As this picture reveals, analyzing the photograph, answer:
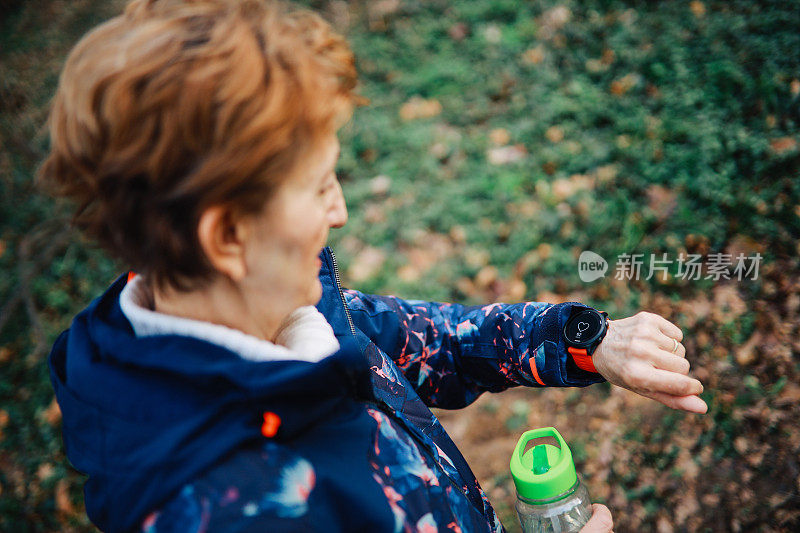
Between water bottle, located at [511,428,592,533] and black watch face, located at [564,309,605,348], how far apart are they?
24cm

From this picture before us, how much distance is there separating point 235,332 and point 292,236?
0.20 m

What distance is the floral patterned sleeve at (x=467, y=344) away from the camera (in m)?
1.44

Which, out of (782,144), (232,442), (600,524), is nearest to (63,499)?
(232,442)

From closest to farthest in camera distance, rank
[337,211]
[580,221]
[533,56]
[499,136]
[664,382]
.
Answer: [337,211]
[664,382]
[580,221]
[499,136]
[533,56]

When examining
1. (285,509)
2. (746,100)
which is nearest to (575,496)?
(285,509)

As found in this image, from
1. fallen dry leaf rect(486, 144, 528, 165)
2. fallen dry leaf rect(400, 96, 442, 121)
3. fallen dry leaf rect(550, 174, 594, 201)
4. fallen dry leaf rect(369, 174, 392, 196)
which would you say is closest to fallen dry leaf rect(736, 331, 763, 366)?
fallen dry leaf rect(550, 174, 594, 201)

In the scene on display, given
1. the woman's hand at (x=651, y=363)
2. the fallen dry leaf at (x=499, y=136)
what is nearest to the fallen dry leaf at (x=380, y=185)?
the fallen dry leaf at (x=499, y=136)

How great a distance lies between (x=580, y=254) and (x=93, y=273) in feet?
12.0

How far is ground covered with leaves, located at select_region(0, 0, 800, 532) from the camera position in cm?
245

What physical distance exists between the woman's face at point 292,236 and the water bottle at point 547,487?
696 millimetres

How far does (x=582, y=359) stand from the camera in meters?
1.38

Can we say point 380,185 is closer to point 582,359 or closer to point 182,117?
point 582,359

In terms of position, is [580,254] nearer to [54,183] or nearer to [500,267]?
[500,267]

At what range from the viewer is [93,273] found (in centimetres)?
414
